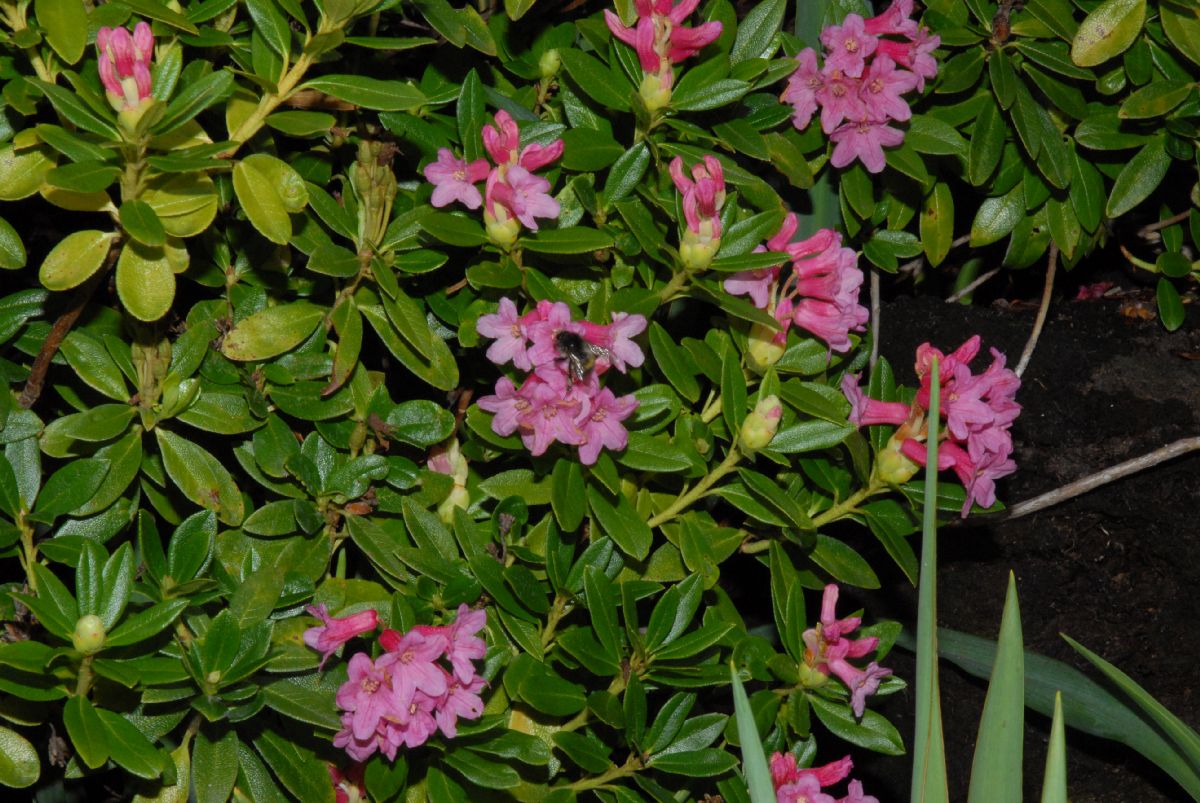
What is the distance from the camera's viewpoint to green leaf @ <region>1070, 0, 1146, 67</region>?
1772 mm

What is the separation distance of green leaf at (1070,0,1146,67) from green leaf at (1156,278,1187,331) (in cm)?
52

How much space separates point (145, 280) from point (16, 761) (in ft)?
1.81

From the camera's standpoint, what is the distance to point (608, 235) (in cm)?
145

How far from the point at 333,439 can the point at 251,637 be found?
0.92ft

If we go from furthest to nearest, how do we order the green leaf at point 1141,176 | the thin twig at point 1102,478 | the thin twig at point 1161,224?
the thin twig at point 1161,224 → the thin twig at point 1102,478 → the green leaf at point 1141,176

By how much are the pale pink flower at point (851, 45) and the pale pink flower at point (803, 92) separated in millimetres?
36

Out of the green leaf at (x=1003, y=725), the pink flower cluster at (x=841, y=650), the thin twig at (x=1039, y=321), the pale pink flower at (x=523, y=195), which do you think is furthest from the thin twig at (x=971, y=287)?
the green leaf at (x=1003, y=725)

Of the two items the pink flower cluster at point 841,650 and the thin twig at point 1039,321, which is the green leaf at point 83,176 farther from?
the thin twig at point 1039,321

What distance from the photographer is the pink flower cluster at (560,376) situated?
1.35 meters

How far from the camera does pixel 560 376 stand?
135 cm

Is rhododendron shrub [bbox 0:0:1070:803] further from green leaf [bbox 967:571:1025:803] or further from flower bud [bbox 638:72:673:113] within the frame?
green leaf [bbox 967:571:1025:803]

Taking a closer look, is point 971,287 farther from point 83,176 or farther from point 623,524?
point 83,176

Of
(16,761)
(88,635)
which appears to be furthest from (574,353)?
(16,761)

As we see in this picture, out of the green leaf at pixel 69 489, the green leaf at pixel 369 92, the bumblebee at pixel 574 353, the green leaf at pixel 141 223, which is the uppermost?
the green leaf at pixel 369 92
